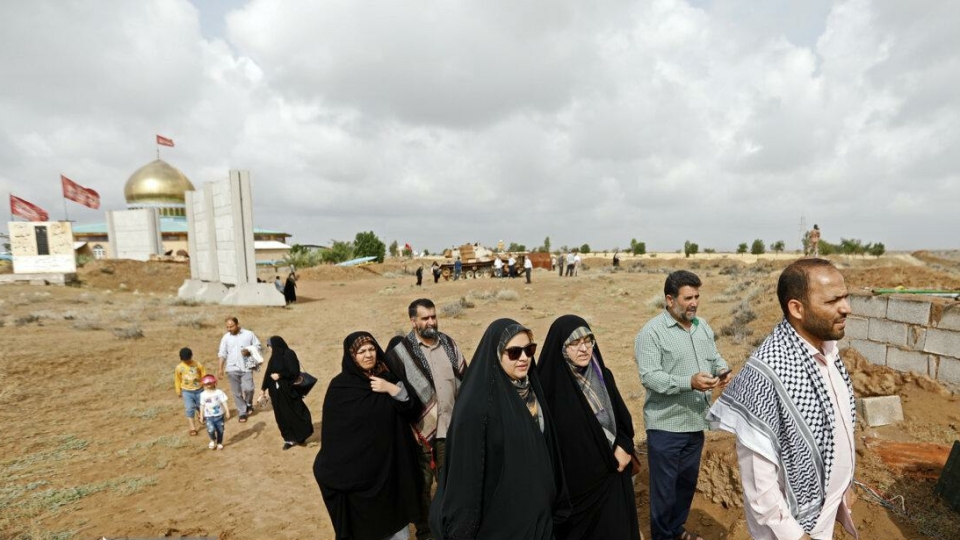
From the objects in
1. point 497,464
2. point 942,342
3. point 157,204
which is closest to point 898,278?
point 942,342

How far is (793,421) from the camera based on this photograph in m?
1.65

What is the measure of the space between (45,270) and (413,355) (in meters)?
31.4

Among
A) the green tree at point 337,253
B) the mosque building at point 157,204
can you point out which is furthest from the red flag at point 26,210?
the green tree at point 337,253

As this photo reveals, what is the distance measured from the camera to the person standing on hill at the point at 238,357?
6258 mm

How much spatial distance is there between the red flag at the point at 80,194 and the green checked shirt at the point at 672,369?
148 feet

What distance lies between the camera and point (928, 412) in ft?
15.8

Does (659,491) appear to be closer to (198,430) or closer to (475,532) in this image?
(475,532)

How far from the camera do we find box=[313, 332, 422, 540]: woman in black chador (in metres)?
2.99

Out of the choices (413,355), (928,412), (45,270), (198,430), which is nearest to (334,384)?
(413,355)

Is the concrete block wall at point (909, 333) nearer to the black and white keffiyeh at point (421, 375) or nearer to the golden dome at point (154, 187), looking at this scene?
the black and white keffiyeh at point (421, 375)

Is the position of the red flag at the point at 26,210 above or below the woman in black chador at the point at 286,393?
above

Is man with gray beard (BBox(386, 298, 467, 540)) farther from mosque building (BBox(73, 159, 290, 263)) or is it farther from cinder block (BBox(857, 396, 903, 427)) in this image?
mosque building (BBox(73, 159, 290, 263))

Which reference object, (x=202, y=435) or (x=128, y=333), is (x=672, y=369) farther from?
(x=128, y=333)

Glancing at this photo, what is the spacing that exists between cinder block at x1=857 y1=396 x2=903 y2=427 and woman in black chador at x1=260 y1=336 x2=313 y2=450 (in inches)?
246
